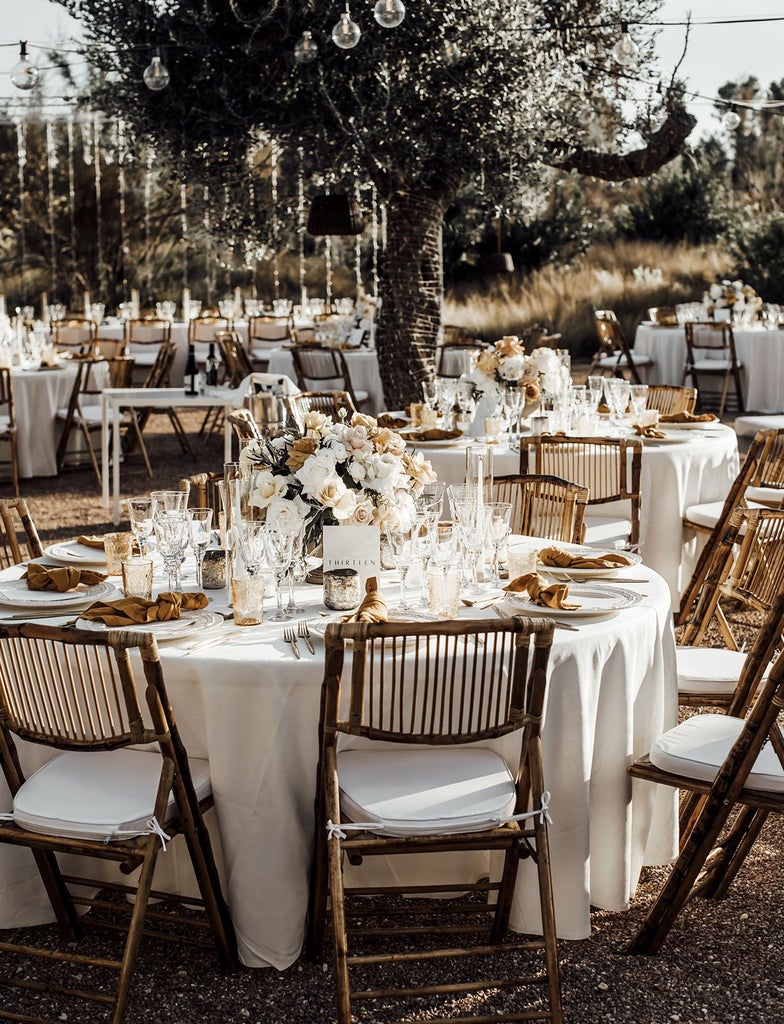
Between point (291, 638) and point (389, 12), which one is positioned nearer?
point (291, 638)

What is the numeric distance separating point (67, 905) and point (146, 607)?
2.49 ft

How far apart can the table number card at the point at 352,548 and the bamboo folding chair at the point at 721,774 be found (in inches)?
34.3

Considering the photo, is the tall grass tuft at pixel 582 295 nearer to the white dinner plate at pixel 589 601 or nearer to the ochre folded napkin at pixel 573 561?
the ochre folded napkin at pixel 573 561

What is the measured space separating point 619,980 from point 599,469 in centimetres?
313

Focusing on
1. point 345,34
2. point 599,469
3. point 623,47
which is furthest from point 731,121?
point 599,469

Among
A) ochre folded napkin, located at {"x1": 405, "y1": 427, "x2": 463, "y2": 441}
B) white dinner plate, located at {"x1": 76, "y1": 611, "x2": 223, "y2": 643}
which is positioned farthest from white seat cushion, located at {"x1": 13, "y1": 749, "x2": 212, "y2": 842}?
ochre folded napkin, located at {"x1": 405, "y1": 427, "x2": 463, "y2": 441}

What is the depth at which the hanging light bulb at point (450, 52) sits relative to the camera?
8.36 metres

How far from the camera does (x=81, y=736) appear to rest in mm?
2746

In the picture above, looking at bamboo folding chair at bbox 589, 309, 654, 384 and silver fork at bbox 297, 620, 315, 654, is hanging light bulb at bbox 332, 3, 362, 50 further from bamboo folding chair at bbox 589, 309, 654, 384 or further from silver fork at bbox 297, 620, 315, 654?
bamboo folding chair at bbox 589, 309, 654, 384

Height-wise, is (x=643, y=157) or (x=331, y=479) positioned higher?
(x=643, y=157)

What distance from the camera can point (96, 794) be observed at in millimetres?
2752

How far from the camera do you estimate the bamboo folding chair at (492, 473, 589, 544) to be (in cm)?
419

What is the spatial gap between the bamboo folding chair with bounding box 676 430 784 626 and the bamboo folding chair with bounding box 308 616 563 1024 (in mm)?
2519

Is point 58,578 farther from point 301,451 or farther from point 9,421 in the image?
point 9,421
